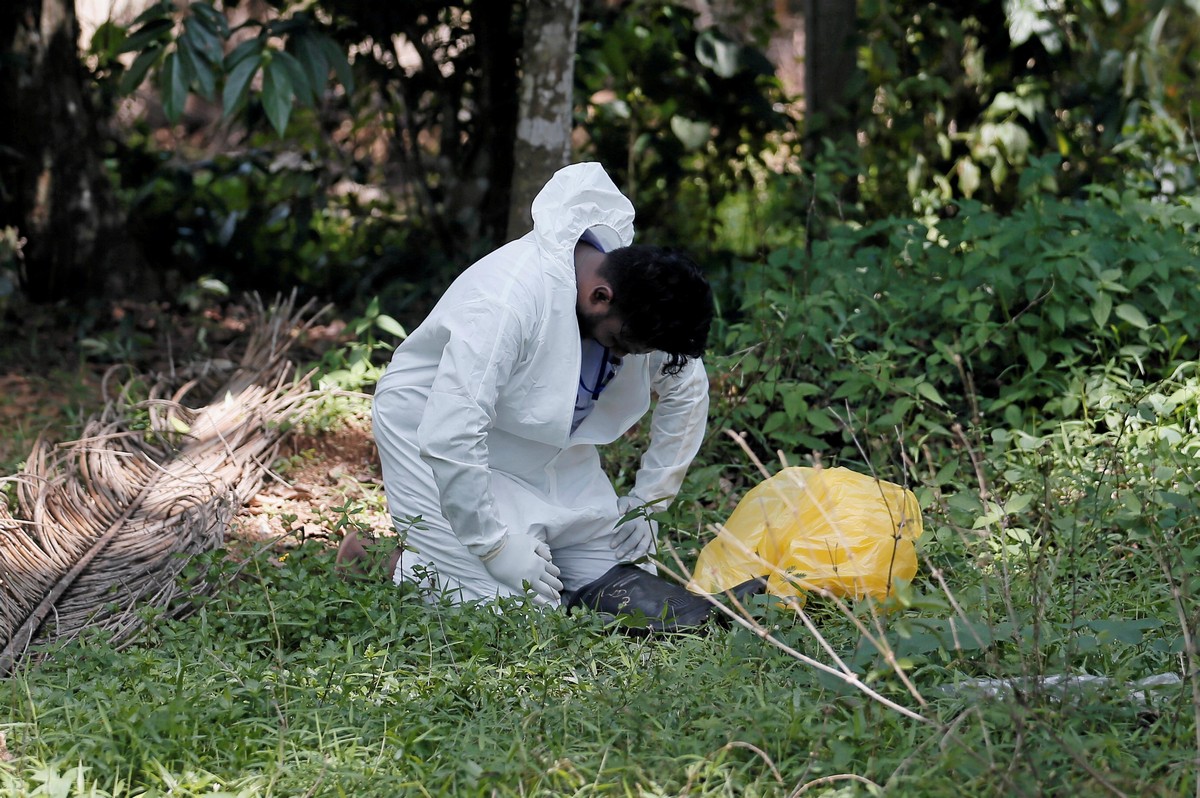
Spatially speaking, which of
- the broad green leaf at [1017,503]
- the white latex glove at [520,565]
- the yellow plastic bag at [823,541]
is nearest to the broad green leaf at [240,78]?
the white latex glove at [520,565]

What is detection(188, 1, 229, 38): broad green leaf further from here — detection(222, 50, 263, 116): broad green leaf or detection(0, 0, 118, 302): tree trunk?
detection(0, 0, 118, 302): tree trunk

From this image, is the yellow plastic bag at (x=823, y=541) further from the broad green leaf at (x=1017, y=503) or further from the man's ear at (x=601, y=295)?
the man's ear at (x=601, y=295)

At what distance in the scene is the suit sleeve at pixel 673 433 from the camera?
320 centimetres

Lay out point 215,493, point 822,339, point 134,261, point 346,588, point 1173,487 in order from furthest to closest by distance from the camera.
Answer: point 134,261 < point 822,339 < point 215,493 < point 1173,487 < point 346,588

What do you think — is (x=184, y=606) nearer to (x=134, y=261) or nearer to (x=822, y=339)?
(x=822, y=339)

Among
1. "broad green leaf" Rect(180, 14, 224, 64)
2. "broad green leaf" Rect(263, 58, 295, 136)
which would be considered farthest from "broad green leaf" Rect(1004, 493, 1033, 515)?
"broad green leaf" Rect(180, 14, 224, 64)

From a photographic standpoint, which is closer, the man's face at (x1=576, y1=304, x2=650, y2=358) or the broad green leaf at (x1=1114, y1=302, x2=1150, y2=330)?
the man's face at (x1=576, y1=304, x2=650, y2=358)

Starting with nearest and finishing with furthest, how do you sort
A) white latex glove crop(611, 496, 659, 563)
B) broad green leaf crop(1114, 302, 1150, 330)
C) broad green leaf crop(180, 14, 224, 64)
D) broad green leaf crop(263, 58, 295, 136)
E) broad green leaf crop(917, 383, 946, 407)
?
white latex glove crop(611, 496, 659, 563) → broad green leaf crop(917, 383, 946, 407) → broad green leaf crop(1114, 302, 1150, 330) → broad green leaf crop(263, 58, 295, 136) → broad green leaf crop(180, 14, 224, 64)

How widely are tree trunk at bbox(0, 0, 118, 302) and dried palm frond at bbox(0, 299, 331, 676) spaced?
1307 millimetres

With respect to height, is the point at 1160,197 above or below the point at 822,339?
above

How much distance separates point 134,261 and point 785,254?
324cm

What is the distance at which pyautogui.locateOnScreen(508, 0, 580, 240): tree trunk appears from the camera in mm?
4402

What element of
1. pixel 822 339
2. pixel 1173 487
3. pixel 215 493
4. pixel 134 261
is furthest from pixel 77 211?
pixel 1173 487

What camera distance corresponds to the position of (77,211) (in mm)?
5523
